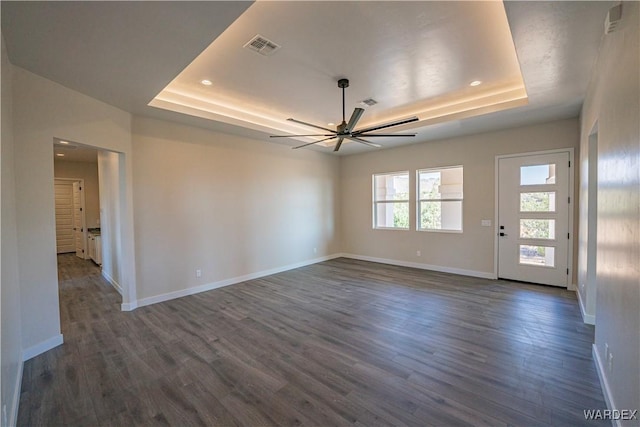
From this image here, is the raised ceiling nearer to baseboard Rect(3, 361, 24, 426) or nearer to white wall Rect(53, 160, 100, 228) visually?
baseboard Rect(3, 361, 24, 426)

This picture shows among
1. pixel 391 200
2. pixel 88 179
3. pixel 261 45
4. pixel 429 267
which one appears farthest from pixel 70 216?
pixel 429 267

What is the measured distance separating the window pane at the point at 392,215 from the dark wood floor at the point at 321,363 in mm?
2552

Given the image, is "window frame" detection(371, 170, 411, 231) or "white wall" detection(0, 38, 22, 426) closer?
"white wall" detection(0, 38, 22, 426)

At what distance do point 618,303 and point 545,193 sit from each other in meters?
3.77

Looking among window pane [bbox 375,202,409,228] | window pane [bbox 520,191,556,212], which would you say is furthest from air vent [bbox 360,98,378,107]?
window pane [bbox 520,191,556,212]

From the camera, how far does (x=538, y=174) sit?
4.89m

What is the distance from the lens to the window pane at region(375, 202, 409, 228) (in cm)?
668

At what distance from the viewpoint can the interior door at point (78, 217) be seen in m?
8.24

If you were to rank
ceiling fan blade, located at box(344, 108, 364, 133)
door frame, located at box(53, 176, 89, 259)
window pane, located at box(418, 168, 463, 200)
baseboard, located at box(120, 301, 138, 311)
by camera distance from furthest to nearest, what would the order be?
1. door frame, located at box(53, 176, 89, 259)
2. window pane, located at box(418, 168, 463, 200)
3. baseboard, located at box(120, 301, 138, 311)
4. ceiling fan blade, located at box(344, 108, 364, 133)

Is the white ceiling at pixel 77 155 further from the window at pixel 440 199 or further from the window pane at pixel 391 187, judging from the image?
the window at pixel 440 199

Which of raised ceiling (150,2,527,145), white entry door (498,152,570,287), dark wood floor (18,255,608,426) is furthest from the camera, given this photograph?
white entry door (498,152,570,287)

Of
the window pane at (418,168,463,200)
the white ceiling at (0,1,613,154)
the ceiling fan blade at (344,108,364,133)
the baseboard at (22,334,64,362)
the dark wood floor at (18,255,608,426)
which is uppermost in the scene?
the white ceiling at (0,1,613,154)

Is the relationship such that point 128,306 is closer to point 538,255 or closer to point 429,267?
point 429,267

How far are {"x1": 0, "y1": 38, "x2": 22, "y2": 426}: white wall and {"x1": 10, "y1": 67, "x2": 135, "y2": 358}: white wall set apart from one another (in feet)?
0.50
